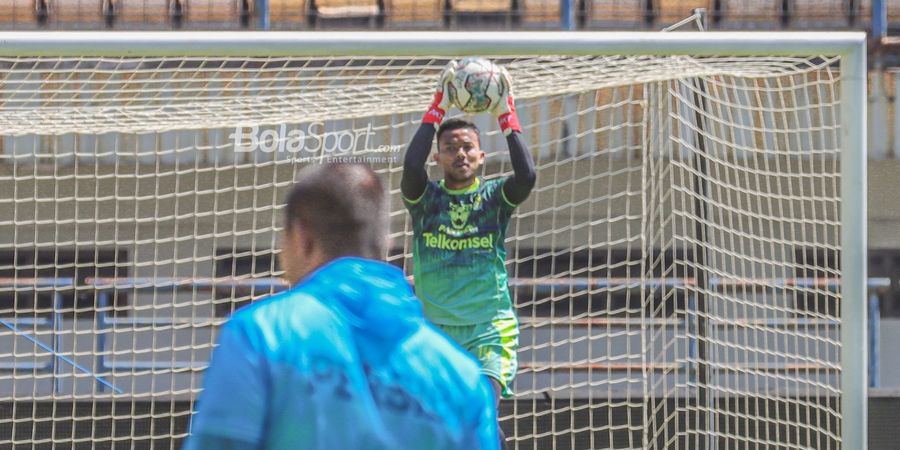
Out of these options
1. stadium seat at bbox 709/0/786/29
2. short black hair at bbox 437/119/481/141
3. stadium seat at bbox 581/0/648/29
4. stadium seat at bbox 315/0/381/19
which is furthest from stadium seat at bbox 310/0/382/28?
short black hair at bbox 437/119/481/141

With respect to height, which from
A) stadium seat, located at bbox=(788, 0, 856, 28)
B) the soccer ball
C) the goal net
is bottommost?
the goal net

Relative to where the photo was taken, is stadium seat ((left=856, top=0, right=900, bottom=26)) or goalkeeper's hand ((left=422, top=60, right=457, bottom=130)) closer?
goalkeeper's hand ((left=422, top=60, right=457, bottom=130))

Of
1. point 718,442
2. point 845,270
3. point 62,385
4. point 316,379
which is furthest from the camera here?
point 62,385

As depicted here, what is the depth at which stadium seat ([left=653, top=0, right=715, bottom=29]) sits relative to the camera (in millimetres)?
11602

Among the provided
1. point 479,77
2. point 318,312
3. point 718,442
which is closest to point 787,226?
point 718,442

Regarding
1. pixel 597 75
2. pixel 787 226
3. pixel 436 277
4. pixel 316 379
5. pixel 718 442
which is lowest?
pixel 718 442

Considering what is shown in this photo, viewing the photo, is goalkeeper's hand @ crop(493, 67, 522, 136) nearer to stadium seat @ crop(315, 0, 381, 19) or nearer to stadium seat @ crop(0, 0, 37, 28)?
stadium seat @ crop(315, 0, 381, 19)

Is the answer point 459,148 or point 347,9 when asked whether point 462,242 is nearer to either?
point 459,148

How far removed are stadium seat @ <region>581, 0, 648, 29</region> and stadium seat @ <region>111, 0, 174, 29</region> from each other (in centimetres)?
404

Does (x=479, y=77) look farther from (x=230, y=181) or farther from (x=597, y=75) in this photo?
(x=230, y=181)

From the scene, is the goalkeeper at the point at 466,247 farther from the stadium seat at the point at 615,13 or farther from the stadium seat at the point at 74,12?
the stadium seat at the point at 74,12

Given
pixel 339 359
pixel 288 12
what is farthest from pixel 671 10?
pixel 339 359

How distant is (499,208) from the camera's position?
4.05 meters

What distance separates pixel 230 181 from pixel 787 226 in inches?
197
